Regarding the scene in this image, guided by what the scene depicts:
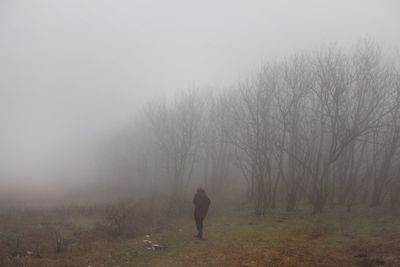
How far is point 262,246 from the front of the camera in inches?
609

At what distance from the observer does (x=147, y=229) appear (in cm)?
2106

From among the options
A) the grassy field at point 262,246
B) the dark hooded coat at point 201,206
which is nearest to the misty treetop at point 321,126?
the grassy field at point 262,246

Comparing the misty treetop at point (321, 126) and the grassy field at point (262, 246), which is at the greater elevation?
the misty treetop at point (321, 126)

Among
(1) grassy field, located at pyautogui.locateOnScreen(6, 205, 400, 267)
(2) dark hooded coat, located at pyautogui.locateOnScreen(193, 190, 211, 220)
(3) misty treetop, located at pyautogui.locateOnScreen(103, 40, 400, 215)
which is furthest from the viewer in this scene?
(3) misty treetop, located at pyautogui.locateOnScreen(103, 40, 400, 215)

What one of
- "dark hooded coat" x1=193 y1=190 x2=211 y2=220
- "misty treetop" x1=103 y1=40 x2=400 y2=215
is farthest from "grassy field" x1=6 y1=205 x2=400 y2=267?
"misty treetop" x1=103 y1=40 x2=400 y2=215

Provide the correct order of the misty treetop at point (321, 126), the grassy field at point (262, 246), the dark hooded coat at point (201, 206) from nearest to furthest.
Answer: the grassy field at point (262, 246) < the dark hooded coat at point (201, 206) < the misty treetop at point (321, 126)

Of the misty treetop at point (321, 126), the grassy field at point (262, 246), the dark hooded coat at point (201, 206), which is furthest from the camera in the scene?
the misty treetop at point (321, 126)

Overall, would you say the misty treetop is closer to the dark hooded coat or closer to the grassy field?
the grassy field

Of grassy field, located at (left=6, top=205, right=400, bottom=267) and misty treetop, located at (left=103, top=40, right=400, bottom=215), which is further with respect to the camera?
misty treetop, located at (left=103, top=40, right=400, bottom=215)

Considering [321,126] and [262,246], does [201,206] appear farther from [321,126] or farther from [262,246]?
[321,126]

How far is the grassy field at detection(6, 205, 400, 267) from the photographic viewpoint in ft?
42.6

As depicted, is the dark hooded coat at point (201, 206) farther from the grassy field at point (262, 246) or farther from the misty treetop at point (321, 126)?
the misty treetop at point (321, 126)

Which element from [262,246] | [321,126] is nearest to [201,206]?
[262,246]

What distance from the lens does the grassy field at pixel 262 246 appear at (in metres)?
13.0
